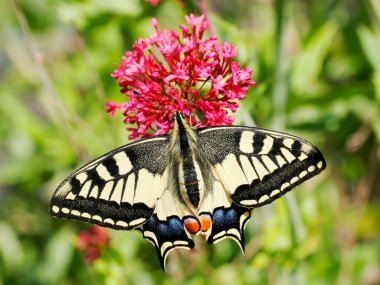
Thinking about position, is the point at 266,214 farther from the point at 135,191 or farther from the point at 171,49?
the point at 171,49

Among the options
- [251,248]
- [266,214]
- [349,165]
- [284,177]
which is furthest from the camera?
[349,165]

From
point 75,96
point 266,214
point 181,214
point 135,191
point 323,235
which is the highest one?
point 75,96

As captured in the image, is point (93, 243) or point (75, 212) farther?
point (93, 243)

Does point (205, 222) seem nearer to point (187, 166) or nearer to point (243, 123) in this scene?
point (187, 166)

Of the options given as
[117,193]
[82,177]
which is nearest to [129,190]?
[117,193]

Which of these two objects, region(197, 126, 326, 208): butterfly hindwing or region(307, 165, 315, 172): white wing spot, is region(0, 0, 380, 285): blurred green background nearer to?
region(197, 126, 326, 208): butterfly hindwing

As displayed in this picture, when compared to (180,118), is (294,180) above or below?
below

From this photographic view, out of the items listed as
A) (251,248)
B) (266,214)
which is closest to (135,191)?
(266,214)

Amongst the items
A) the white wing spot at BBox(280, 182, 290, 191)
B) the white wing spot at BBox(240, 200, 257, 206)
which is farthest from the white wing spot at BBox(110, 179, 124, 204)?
the white wing spot at BBox(280, 182, 290, 191)
